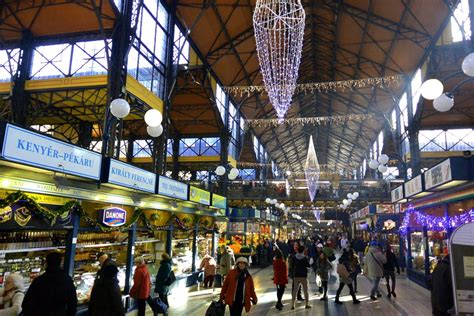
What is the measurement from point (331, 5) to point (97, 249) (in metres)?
13.1

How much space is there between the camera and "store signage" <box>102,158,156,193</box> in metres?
7.10

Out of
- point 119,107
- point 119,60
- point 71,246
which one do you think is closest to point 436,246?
point 119,107

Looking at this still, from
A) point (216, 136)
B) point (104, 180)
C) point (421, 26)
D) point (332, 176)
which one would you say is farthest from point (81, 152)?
point (332, 176)

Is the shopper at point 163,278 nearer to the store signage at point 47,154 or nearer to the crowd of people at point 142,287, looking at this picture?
the crowd of people at point 142,287

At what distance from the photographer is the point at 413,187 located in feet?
37.0

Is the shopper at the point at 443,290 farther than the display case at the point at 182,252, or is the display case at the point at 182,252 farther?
the display case at the point at 182,252

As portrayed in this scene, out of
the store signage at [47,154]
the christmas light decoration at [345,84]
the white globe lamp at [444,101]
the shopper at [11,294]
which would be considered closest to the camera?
the shopper at [11,294]

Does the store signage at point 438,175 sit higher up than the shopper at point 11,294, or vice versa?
the store signage at point 438,175

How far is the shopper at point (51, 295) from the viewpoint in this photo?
374 centimetres

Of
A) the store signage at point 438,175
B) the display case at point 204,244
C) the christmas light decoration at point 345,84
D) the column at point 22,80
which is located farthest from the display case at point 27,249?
the christmas light decoration at point 345,84

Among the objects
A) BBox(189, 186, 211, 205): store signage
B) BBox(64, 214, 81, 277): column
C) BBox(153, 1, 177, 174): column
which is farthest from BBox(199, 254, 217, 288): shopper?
BBox(64, 214, 81, 277): column

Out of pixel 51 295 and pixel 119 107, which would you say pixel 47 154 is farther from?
pixel 51 295

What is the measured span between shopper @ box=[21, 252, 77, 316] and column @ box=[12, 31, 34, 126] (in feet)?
33.9

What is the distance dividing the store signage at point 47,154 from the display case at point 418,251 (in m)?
11.2
